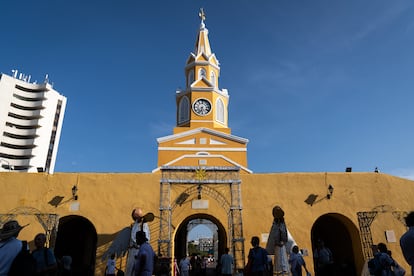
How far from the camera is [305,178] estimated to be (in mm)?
12484

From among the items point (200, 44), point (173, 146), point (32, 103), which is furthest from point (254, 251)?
point (32, 103)

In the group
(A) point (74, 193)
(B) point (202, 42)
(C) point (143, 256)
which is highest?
(B) point (202, 42)

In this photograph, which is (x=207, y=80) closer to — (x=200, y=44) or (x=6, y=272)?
(x=200, y=44)

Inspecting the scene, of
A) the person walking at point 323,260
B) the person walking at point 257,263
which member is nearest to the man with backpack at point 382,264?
the person walking at point 257,263

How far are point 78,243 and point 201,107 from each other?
14115 mm

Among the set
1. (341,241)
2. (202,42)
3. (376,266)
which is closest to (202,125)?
(202,42)

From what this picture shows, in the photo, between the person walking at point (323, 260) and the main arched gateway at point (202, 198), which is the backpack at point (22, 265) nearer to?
the main arched gateway at point (202, 198)

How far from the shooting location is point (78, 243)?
1389 centimetres

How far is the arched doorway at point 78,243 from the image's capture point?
43.3 ft

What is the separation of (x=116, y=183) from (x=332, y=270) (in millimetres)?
9166

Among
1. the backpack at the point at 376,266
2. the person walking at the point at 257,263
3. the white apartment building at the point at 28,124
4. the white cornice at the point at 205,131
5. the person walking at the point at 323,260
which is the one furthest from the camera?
the white apartment building at the point at 28,124

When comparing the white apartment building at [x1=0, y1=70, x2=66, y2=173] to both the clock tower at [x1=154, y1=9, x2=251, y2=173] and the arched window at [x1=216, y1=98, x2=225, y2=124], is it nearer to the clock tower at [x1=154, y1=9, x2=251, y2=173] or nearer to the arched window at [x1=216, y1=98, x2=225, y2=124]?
the clock tower at [x1=154, y1=9, x2=251, y2=173]

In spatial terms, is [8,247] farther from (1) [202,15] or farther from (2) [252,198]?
(1) [202,15]

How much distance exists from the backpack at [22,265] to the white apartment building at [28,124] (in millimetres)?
58715
